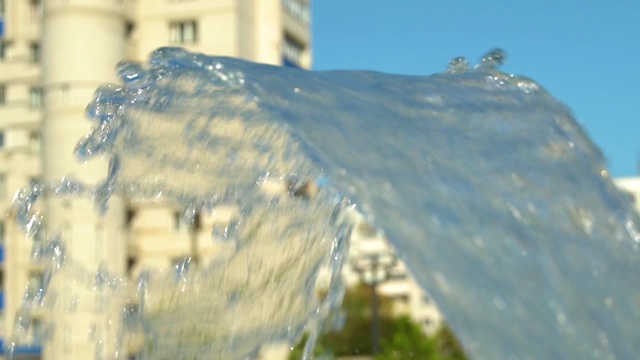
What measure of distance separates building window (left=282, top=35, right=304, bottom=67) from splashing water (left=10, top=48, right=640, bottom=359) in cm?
2761

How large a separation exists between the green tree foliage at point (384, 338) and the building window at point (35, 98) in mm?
8746

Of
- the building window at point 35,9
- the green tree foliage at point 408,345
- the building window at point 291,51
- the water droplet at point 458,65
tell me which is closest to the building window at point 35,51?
the building window at point 35,9

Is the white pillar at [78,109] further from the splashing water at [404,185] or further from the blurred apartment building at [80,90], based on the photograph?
the splashing water at [404,185]

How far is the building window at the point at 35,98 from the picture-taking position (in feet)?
112

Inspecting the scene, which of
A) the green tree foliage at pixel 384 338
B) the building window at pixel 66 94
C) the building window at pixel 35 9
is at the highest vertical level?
the building window at pixel 35 9

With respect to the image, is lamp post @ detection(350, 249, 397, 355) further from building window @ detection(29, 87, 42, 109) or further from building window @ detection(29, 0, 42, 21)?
building window @ detection(29, 0, 42, 21)

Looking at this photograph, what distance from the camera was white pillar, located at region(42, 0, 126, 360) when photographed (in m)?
31.3

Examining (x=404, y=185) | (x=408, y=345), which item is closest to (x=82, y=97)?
(x=408, y=345)

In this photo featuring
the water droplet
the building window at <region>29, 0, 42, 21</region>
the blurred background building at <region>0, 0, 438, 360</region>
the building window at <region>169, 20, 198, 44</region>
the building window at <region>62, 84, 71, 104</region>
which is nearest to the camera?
the water droplet

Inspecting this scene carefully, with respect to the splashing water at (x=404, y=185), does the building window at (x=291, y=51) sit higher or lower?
higher

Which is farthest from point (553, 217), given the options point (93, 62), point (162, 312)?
point (93, 62)

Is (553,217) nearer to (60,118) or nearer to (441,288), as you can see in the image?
(441,288)

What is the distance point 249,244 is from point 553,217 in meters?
3.12

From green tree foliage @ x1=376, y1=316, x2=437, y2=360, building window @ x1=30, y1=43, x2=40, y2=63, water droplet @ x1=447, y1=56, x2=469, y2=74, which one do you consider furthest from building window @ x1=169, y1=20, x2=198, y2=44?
water droplet @ x1=447, y1=56, x2=469, y2=74
